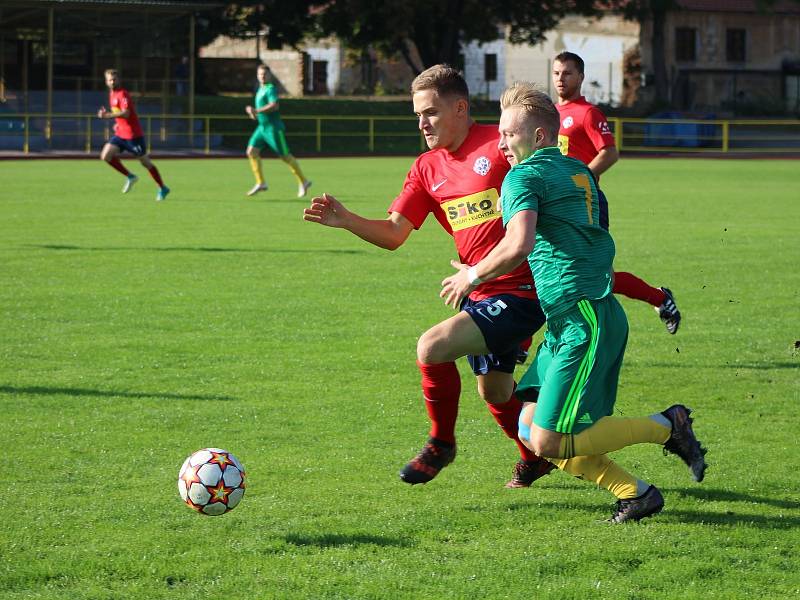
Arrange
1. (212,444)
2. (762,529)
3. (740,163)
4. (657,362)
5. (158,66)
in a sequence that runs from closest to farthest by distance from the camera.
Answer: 1. (762,529)
2. (212,444)
3. (657,362)
4. (740,163)
5. (158,66)

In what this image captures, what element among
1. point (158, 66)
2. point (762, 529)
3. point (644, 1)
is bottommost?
point (762, 529)

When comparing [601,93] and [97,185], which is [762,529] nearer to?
[97,185]

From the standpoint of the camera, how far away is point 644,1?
174ft

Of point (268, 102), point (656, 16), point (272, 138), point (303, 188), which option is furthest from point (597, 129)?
point (656, 16)

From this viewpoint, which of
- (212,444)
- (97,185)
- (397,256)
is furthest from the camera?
(97,185)

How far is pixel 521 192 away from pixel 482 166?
981 millimetres

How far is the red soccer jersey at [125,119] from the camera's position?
22078mm

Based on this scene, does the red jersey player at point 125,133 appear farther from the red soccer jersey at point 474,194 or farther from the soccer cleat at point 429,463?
the soccer cleat at point 429,463

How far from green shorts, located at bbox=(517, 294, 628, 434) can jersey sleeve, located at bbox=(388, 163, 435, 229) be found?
132 cm

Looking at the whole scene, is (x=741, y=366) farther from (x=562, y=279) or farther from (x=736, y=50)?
(x=736, y=50)

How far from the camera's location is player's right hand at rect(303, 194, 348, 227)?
5480 mm

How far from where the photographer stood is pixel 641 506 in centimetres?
483

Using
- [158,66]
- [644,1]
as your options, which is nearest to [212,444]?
[158,66]

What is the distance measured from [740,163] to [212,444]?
31.2 m
